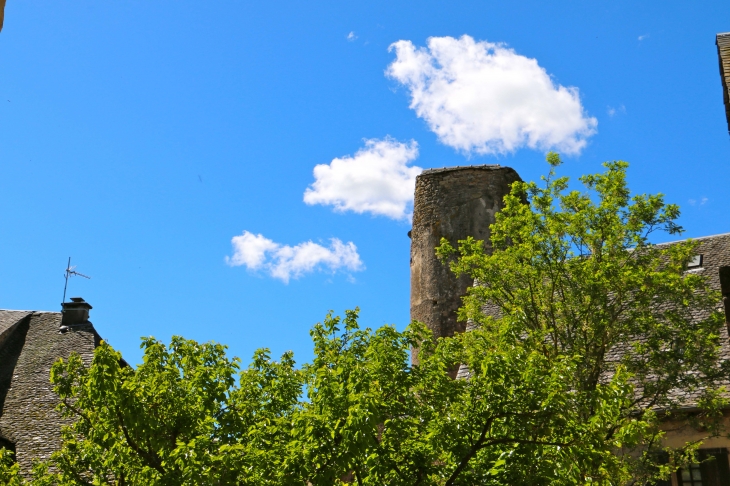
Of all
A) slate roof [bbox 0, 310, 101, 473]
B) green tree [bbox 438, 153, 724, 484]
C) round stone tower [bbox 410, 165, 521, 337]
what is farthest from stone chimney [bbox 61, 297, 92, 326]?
green tree [bbox 438, 153, 724, 484]

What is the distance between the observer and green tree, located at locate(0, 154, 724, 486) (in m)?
9.07

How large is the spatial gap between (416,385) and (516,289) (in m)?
5.20

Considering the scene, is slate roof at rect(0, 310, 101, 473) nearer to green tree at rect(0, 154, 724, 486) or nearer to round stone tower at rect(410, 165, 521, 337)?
green tree at rect(0, 154, 724, 486)

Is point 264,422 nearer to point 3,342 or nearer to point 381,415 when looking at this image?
point 381,415

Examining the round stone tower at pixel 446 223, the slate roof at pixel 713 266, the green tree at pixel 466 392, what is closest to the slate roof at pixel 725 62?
the green tree at pixel 466 392

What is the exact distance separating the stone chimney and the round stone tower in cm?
894

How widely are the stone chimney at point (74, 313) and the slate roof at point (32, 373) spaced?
150 millimetres

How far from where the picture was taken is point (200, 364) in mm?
11531

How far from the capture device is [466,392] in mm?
10008

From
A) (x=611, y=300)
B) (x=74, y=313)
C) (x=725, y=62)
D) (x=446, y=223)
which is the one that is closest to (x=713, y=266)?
(x=611, y=300)

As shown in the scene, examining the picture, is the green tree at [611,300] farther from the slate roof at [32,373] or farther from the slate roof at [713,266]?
the slate roof at [32,373]

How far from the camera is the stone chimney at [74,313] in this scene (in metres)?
22.2

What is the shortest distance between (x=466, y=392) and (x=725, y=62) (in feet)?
15.7

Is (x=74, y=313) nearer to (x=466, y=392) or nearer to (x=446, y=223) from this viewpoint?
(x=446, y=223)
